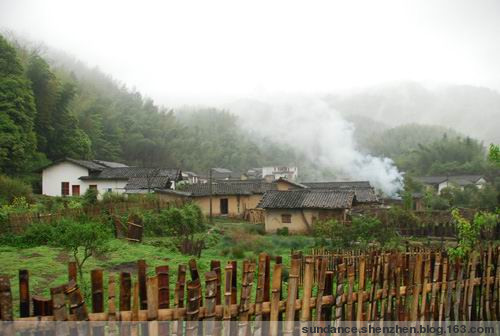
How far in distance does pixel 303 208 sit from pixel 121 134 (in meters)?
35.1

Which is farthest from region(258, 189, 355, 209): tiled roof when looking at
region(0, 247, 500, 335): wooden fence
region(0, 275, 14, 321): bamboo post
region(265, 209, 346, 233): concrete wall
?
region(0, 275, 14, 321): bamboo post

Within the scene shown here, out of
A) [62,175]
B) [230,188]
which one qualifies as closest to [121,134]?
[62,175]

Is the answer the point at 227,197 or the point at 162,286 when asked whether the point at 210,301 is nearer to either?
the point at 162,286

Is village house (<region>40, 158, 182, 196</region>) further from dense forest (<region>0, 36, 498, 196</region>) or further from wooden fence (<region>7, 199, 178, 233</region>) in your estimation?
wooden fence (<region>7, 199, 178, 233</region>)

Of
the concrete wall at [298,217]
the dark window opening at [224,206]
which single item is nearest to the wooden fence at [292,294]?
the concrete wall at [298,217]

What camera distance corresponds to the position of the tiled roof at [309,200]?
26.8 meters

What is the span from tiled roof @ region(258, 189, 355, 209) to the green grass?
5.29 m

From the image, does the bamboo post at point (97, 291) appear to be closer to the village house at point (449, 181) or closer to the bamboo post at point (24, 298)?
the bamboo post at point (24, 298)

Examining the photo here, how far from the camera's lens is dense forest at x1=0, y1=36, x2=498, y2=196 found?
32.8m

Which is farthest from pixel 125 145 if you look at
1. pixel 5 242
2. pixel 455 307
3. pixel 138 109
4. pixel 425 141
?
pixel 425 141

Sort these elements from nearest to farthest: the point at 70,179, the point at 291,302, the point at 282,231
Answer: the point at 291,302 → the point at 282,231 → the point at 70,179

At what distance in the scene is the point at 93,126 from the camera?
1905 inches

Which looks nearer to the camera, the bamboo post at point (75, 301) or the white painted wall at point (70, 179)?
the bamboo post at point (75, 301)

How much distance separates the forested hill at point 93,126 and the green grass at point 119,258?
17.4m
